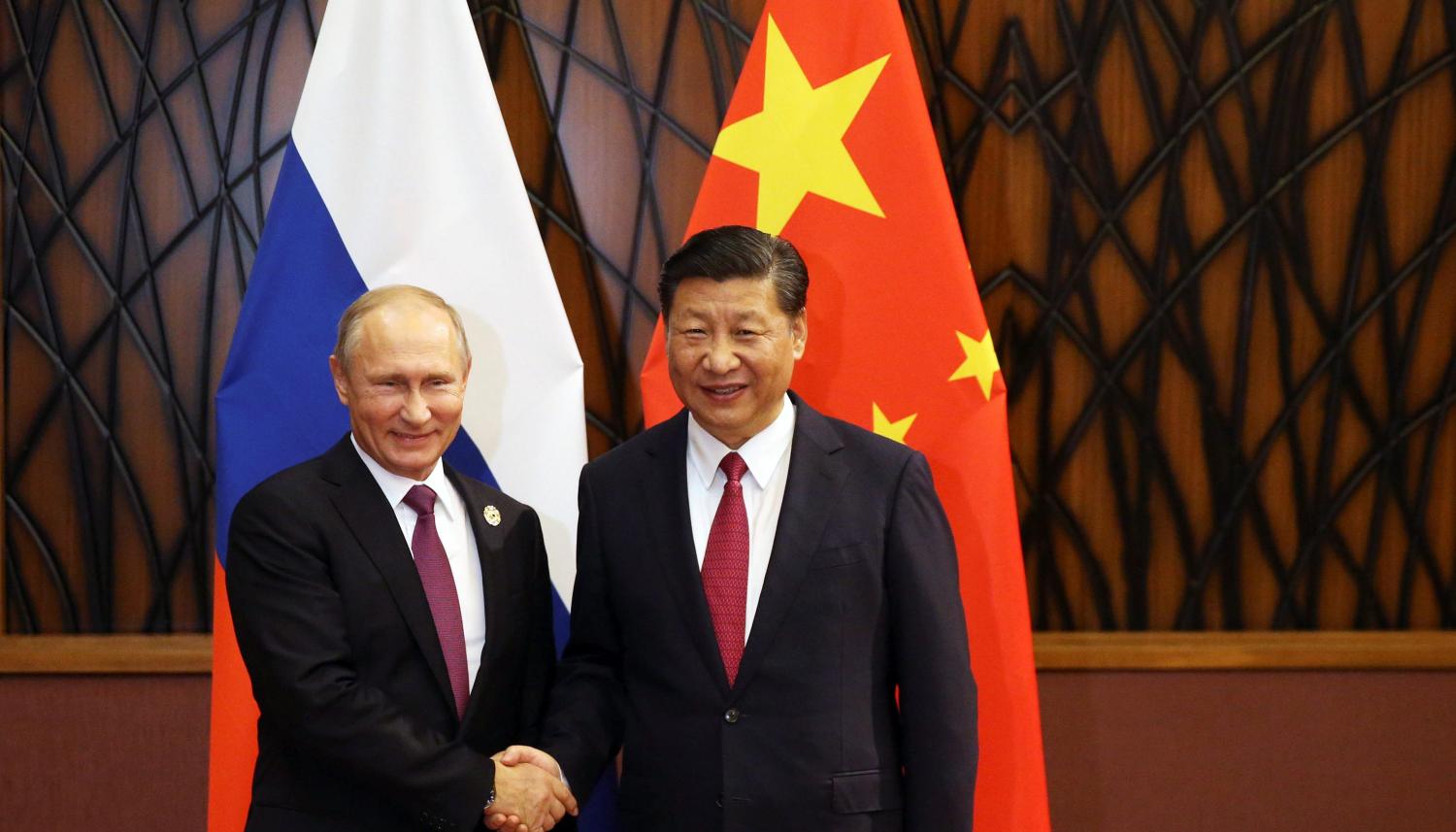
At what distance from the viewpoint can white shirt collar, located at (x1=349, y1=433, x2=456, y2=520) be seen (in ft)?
5.06

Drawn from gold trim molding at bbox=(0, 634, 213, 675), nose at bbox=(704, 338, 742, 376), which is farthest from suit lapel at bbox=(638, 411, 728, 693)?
gold trim molding at bbox=(0, 634, 213, 675)

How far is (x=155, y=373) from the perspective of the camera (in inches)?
94.3

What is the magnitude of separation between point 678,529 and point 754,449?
15 cm

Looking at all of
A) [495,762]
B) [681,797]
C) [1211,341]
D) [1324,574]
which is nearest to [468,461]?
[495,762]

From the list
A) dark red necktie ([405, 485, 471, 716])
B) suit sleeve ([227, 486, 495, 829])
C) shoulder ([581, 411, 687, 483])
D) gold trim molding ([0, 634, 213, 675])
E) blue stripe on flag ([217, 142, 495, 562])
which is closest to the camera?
suit sleeve ([227, 486, 495, 829])

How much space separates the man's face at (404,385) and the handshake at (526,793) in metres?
0.40

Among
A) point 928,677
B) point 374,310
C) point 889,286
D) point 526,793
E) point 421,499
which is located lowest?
point 526,793

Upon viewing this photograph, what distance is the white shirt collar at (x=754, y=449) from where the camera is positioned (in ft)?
5.11

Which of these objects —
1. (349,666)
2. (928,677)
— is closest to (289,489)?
(349,666)

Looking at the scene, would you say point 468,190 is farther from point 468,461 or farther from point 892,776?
point 892,776

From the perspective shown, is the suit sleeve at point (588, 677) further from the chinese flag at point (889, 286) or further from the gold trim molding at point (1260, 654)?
the gold trim molding at point (1260, 654)

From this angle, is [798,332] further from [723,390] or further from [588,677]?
[588,677]

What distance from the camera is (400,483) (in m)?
1.54

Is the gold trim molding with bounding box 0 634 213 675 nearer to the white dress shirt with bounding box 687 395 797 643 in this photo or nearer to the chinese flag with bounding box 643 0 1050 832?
the chinese flag with bounding box 643 0 1050 832
